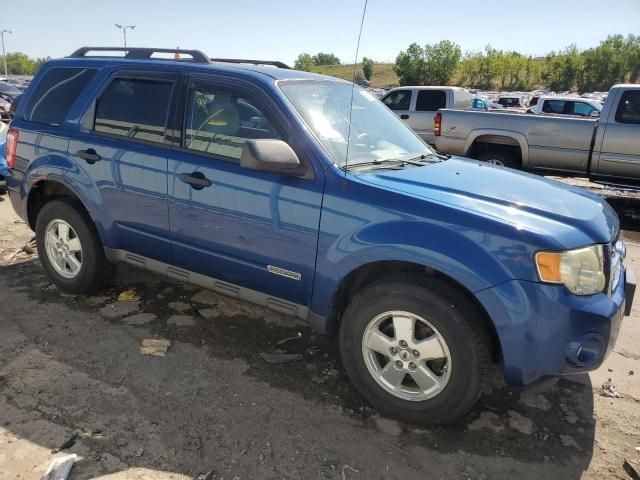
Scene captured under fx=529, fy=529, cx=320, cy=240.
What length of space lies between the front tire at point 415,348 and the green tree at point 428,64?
6290 centimetres

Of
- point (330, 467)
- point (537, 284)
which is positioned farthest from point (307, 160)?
point (330, 467)

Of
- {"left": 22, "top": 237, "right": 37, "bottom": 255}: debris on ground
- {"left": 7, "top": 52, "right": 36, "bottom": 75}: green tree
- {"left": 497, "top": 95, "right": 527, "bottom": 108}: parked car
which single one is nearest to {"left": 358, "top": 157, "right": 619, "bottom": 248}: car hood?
{"left": 22, "top": 237, "right": 37, "bottom": 255}: debris on ground

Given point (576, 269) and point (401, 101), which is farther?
point (401, 101)

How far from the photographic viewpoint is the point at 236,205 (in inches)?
128

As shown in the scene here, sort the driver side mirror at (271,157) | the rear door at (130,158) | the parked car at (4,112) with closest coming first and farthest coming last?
the driver side mirror at (271,157) < the rear door at (130,158) < the parked car at (4,112)

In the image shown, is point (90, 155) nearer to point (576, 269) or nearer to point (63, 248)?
point (63, 248)

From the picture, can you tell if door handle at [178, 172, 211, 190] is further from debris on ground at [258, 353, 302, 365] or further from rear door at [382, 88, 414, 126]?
rear door at [382, 88, 414, 126]

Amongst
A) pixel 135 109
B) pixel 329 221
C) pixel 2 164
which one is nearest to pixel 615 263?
pixel 329 221

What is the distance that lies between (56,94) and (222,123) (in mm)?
1756

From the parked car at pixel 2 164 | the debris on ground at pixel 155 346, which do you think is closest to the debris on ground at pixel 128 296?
the debris on ground at pixel 155 346

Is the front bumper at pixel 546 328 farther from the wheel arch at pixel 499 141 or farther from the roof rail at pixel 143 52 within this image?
the wheel arch at pixel 499 141

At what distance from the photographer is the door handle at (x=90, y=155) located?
3.89 meters

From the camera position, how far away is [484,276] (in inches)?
99.3

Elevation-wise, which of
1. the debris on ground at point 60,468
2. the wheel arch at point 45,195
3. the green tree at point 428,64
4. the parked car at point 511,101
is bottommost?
the debris on ground at point 60,468
